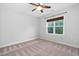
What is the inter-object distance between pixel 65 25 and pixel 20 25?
117 inches

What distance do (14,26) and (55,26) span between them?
284 cm

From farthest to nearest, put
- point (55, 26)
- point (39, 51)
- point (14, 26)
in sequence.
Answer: point (55, 26) → point (14, 26) → point (39, 51)

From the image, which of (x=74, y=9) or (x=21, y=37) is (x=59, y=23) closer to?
(x=74, y=9)

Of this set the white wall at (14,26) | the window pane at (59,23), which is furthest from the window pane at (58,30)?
the white wall at (14,26)

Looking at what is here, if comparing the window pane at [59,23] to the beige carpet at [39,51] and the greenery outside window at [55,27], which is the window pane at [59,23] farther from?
the beige carpet at [39,51]

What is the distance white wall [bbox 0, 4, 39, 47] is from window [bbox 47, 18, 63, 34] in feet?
4.47

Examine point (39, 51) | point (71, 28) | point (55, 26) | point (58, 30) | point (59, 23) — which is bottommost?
point (39, 51)

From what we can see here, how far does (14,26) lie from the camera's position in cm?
405

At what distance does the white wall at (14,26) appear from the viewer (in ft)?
11.6

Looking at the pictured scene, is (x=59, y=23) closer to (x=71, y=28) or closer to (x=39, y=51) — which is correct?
(x=71, y=28)

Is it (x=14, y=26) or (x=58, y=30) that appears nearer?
(x=14, y=26)

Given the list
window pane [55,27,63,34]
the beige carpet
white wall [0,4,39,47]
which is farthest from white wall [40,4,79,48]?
white wall [0,4,39,47]

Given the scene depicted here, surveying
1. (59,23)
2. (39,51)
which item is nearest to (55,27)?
(59,23)

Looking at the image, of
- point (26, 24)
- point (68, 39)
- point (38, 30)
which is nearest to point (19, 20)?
point (26, 24)
